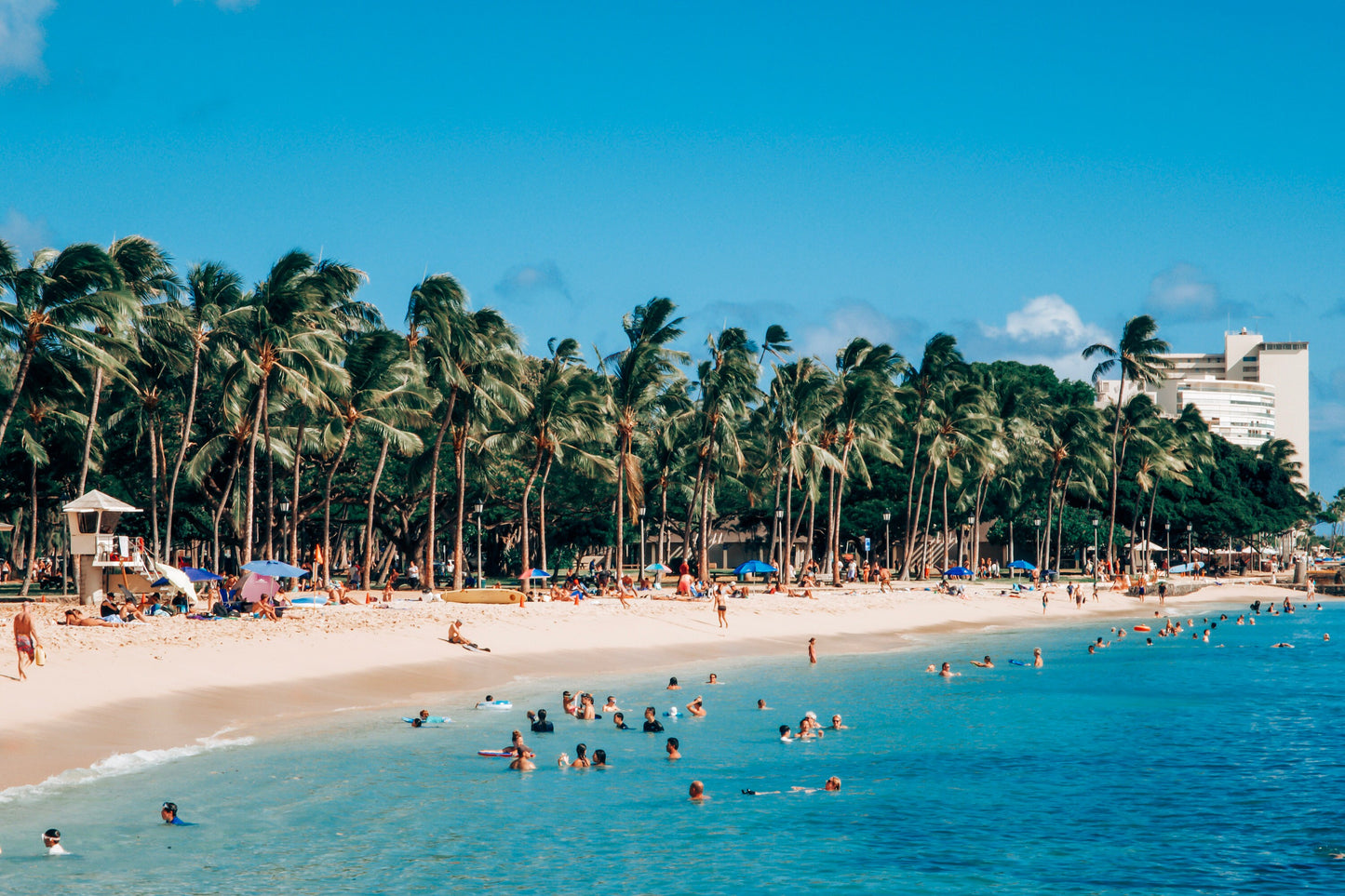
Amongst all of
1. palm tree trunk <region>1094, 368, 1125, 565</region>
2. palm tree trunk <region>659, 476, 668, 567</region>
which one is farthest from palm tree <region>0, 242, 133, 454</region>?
palm tree trunk <region>1094, 368, 1125, 565</region>

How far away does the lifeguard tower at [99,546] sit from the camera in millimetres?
35781

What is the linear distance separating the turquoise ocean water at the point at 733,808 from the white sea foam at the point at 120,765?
3.4 inches

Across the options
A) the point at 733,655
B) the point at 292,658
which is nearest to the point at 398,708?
the point at 292,658

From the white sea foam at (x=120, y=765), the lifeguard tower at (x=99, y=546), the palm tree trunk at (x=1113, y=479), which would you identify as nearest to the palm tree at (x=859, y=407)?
the palm tree trunk at (x=1113, y=479)

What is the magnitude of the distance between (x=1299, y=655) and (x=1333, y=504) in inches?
6716

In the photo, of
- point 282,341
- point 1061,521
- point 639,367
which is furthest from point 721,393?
point 1061,521

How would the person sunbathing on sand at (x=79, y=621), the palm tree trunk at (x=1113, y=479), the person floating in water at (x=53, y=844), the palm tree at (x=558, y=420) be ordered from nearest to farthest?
the person floating in water at (x=53, y=844) < the person sunbathing on sand at (x=79, y=621) < the palm tree at (x=558, y=420) < the palm tree trunk at (x=1113, y=479)

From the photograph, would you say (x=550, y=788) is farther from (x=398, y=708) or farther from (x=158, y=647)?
(x=158, y=647)

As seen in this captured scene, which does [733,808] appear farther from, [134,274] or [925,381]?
[925,381]

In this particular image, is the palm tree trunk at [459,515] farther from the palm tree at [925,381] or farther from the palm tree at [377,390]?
the palm tree at [925,381]

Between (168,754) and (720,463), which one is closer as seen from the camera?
(168,754)

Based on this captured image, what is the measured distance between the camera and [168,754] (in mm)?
20578

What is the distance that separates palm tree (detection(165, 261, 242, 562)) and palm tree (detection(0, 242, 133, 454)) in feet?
19.6

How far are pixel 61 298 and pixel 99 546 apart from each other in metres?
7.39
